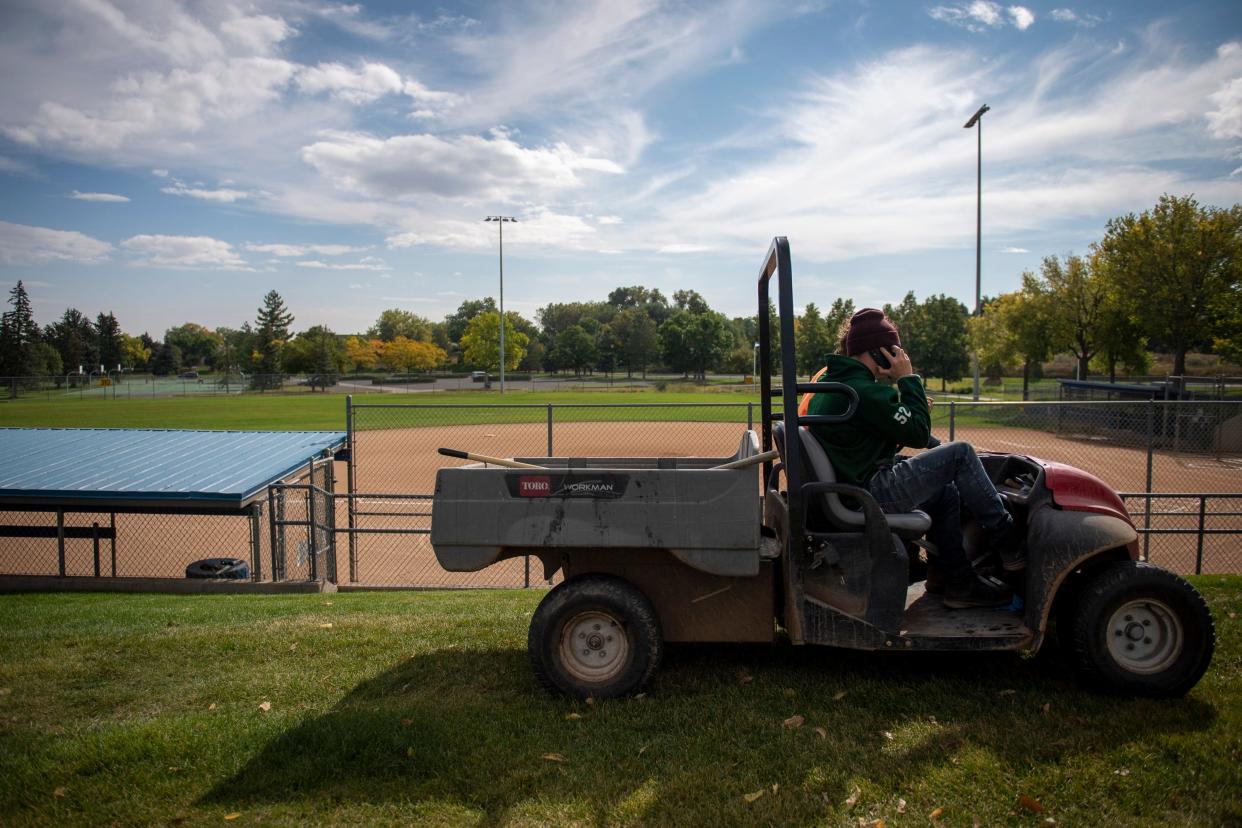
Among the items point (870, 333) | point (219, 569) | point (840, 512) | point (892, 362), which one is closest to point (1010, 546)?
point (840, 512)

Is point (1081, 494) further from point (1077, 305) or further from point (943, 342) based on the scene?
point (943, 342)

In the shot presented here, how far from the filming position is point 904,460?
4066mm

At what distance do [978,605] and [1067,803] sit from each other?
127cm

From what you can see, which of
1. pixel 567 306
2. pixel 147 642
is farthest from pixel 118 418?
pixel 567 306

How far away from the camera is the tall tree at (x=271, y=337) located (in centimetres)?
8262

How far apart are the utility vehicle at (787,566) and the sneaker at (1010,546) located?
0.09m

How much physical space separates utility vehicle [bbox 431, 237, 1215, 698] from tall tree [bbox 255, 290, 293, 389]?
224 ft

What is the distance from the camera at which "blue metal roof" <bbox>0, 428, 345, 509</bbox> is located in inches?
330

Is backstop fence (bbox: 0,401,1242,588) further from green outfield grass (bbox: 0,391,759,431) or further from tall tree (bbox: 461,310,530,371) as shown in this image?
tall tree (bbox: 461,310,530,371)

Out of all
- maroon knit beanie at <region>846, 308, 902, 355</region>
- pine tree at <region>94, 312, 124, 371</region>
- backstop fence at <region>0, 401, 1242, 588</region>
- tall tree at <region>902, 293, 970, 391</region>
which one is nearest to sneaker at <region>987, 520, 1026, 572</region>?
maroon knit beanie at <region>846, 308, 902, 355</region>

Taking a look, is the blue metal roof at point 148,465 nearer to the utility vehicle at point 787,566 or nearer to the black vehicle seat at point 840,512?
the utility vehicle at point 787,566

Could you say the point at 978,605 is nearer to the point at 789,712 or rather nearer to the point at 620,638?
the point at 789,712

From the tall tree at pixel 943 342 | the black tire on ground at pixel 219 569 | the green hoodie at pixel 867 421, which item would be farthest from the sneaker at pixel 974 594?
the tall tree at pixel 943 342

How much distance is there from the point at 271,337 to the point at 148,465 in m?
92.1
